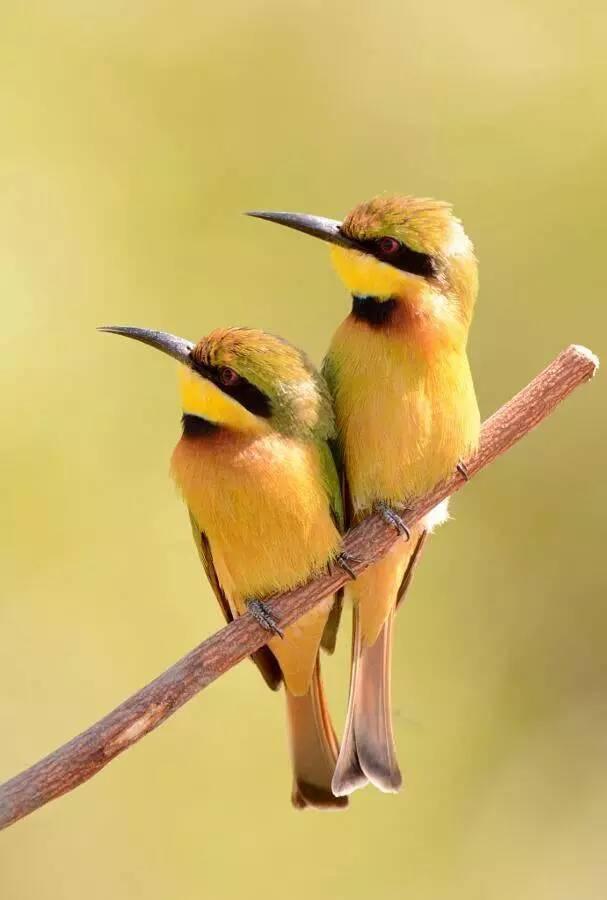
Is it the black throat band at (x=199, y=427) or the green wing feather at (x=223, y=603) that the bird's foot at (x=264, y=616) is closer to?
the green wing feather at (x=223, y=603)

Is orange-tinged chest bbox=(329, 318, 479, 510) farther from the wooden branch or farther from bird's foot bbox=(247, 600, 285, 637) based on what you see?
bird's foot bbox=(247, 600, 285, 637)

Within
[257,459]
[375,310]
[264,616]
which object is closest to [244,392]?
[257,459]

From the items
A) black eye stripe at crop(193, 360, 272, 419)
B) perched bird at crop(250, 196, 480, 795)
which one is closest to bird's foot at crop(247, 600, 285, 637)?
perched bird at crop(250, 196, 480, 795)

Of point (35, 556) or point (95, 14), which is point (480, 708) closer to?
point (35, 556)

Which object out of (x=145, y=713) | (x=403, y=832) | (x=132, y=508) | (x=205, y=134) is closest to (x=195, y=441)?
(x=145, y=713)

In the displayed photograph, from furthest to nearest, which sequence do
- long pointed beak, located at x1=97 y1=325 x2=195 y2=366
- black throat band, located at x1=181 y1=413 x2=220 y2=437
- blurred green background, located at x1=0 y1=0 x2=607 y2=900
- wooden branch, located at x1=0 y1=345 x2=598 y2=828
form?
blurred green background, located at x1=0 y1=0 x2=607 y2=900
black throat band, located at x1=181 y1=413 x2=220 y2=437
long pointed beak, located at x1=97 y1=325 x2=195 y2=366
wooden branch, located at x1=0 y1=345 x2=598 y2=828

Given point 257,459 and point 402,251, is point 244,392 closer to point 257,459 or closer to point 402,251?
point 257,459

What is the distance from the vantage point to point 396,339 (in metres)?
2.64

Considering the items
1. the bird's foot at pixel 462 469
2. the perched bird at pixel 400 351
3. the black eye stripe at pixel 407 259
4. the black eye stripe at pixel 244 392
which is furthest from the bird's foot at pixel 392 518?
the black eye stripe at pixel 407 259

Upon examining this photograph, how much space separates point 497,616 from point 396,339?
8.41 ft

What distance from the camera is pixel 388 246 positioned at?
2.57 metres

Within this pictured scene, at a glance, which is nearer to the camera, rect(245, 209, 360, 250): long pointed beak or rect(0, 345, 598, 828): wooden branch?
rect(0, 345, 598, 828): wooden branch

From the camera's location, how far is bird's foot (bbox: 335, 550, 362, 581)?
2617 millimetres

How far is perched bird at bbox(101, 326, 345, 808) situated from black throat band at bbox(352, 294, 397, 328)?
5.8 inches
